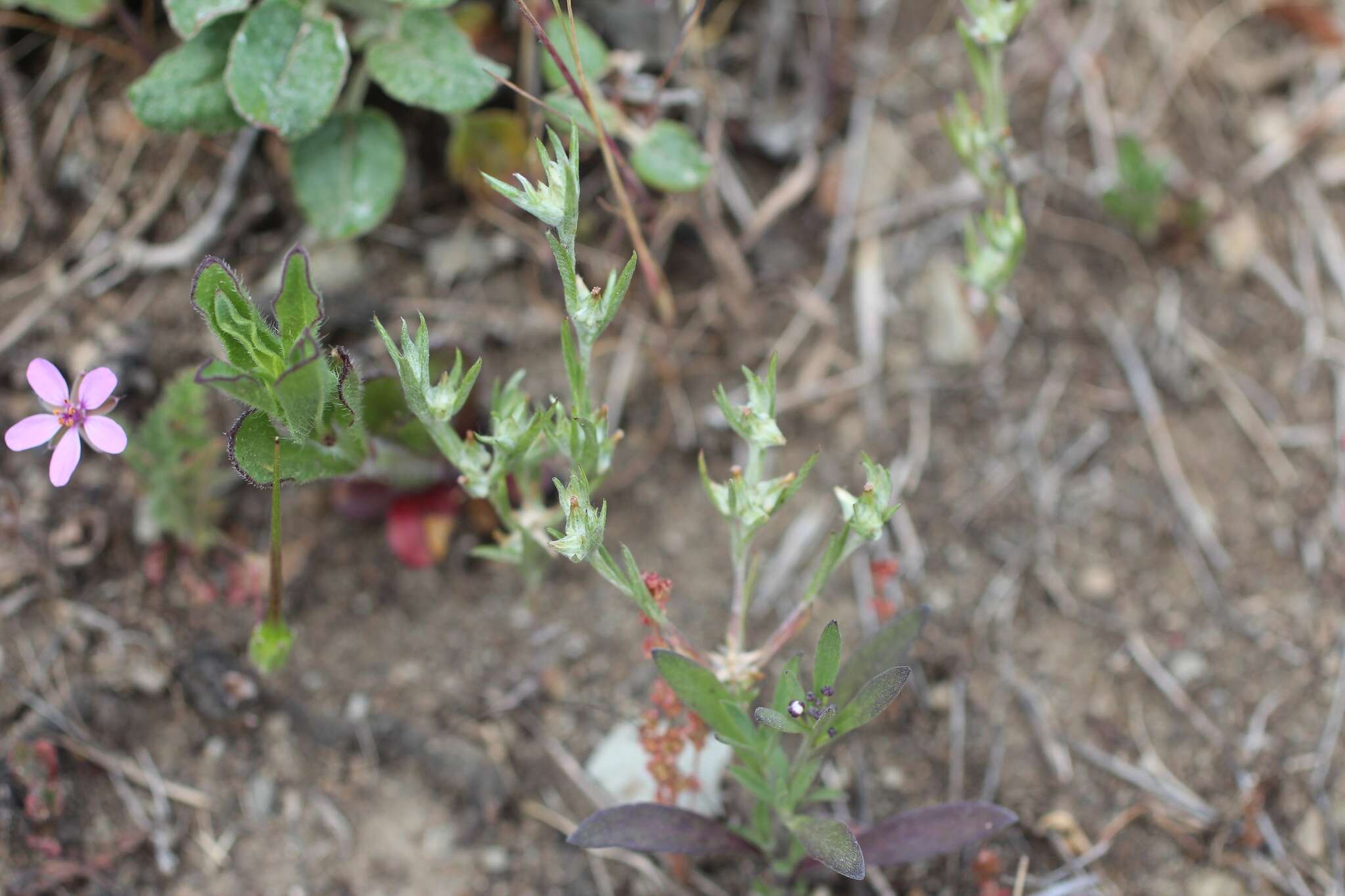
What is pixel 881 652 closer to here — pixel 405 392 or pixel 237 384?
pixel 405 392

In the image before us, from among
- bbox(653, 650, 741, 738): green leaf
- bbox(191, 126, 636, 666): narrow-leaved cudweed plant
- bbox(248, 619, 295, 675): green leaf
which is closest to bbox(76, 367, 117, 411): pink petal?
bbox(191, 126, 636, 666): narrow-leaved cudweed plant

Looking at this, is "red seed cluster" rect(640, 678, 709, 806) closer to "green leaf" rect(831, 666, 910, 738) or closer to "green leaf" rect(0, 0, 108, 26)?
"green leaf" rect(831, 666, 910, 738)

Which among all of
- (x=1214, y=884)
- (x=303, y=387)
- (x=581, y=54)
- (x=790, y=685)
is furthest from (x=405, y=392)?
(x=1214, y=884)

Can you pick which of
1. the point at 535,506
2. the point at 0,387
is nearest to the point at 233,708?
the point at 535,506

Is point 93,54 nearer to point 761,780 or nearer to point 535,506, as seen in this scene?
point 535,506

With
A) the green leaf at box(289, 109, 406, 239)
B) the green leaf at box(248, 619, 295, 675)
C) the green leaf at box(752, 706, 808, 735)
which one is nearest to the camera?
the green leaf at box(752, 706, 808, 735)
